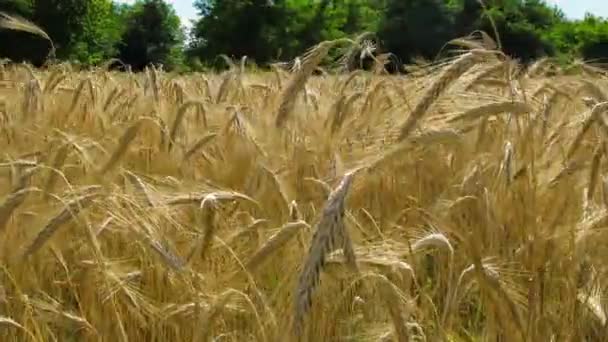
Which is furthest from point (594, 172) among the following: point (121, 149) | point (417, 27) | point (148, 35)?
point (148, 35)

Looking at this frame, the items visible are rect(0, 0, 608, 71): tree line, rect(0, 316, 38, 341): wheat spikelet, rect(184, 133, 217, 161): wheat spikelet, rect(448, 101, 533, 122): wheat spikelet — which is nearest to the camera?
rect(0, 316, 38, 341): wheat spikelet

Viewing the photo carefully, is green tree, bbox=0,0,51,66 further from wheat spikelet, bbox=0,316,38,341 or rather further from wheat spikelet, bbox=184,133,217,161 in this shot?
wheat spikelet, bbox=0,316,38,341

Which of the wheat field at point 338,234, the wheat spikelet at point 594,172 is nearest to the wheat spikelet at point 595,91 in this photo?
the wheat field at point 338,234

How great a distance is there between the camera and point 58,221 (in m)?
1.52

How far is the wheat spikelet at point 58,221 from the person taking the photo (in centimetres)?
152

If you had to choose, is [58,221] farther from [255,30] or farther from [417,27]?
[255,30]

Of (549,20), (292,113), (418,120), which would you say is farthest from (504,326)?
(549,20)

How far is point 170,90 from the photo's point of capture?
4.00 metres

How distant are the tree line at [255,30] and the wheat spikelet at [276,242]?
17453mm

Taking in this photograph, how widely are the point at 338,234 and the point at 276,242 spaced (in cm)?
38

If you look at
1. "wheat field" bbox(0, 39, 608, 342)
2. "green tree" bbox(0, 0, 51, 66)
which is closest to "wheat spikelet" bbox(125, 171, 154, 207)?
"wheat field" bbox(0, 39, 608, 342)

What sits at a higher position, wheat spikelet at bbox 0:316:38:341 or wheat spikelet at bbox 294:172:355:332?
wheat spikelet at bbox 294:172:355:332

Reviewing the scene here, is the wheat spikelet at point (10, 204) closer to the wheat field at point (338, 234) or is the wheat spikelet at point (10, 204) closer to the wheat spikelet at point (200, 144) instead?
the wheat field at point (338, 234)

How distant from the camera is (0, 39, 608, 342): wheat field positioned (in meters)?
1.46
